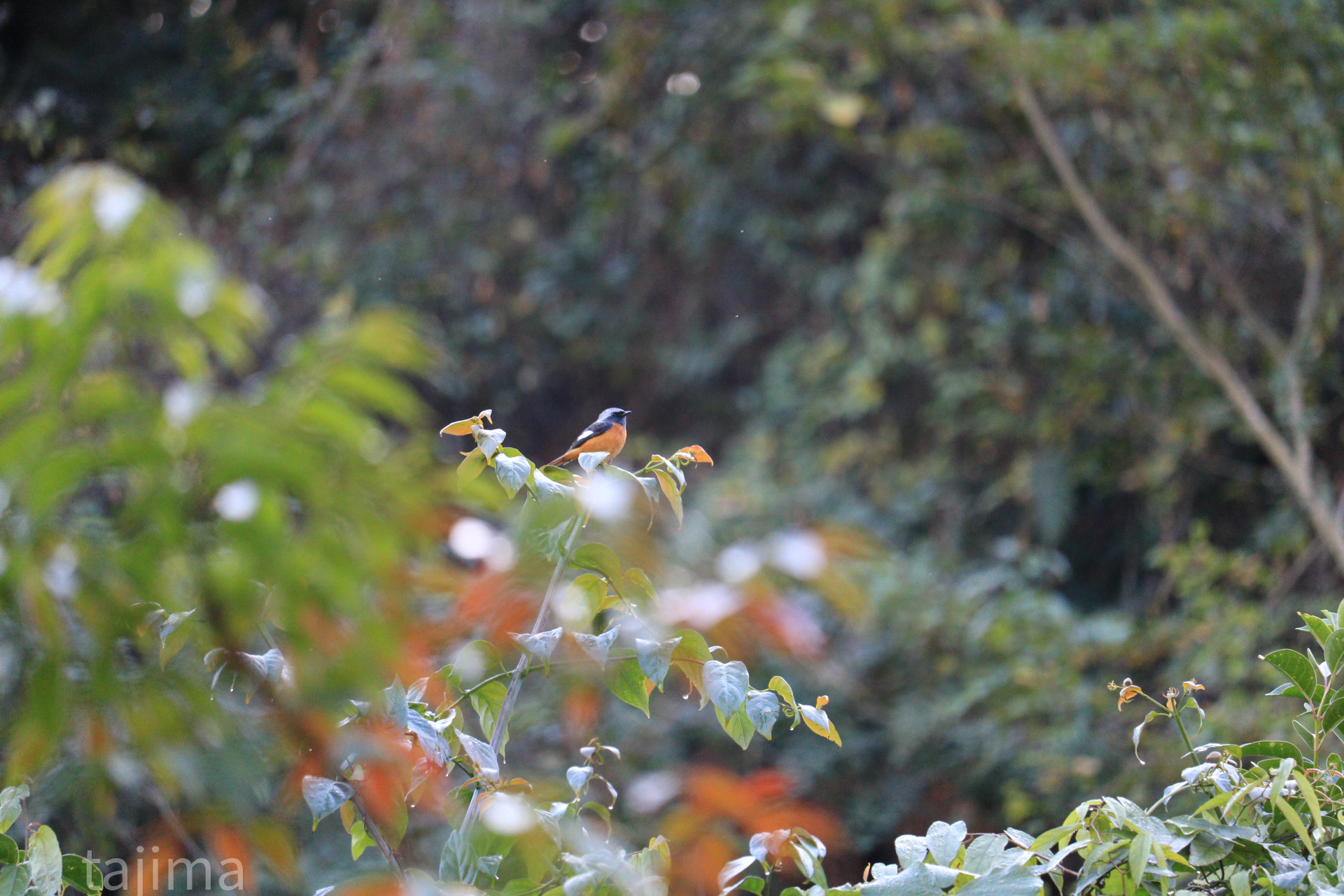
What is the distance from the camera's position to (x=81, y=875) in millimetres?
1285

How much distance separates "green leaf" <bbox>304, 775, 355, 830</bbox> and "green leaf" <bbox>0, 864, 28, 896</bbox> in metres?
0.39

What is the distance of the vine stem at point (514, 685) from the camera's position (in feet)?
4.04

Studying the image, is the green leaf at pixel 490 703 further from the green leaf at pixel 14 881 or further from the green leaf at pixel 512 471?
the green leaf at pixel 14 881

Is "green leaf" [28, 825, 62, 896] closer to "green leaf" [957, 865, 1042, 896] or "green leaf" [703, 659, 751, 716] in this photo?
"green leaf" [703, 659, 751, 716]

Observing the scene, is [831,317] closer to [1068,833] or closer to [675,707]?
[675,707]

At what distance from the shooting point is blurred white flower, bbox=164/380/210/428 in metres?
0.75

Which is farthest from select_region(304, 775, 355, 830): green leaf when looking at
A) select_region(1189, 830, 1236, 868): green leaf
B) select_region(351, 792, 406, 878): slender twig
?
select_region(1189, 830, 1236, 868): green leaf

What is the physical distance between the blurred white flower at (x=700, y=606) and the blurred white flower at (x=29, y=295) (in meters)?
0.97

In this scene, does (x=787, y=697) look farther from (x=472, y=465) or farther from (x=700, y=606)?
(x=700, y=606)

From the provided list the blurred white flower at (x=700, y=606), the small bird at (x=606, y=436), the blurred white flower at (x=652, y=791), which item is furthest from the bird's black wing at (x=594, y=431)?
the blurred white flower at (x=652, y=791)

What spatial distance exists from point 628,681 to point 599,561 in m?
0.16

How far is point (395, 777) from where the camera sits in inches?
41.2

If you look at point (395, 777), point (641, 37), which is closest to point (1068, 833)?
point (395, 777)

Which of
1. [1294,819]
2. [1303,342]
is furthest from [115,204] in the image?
[1303,342]
